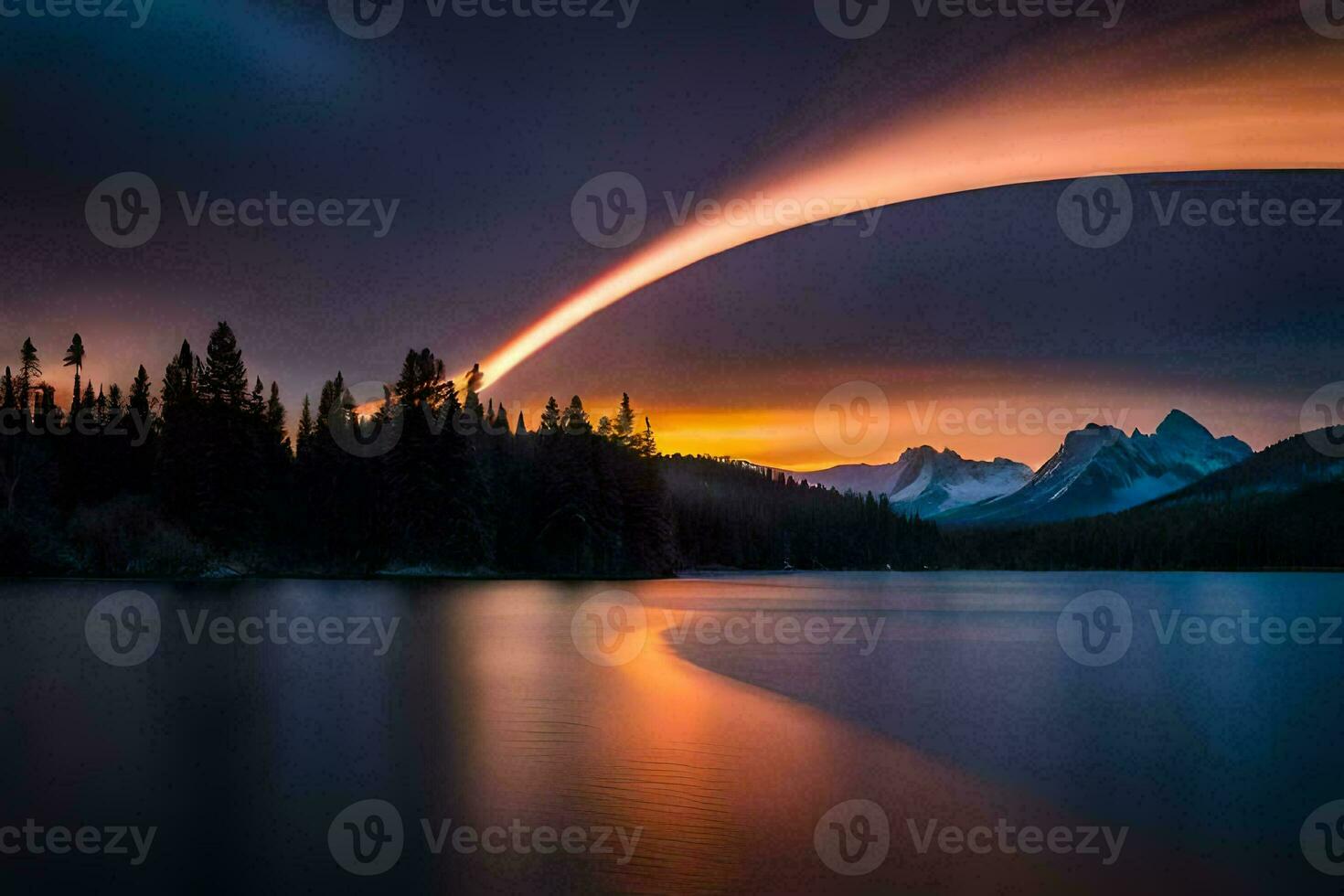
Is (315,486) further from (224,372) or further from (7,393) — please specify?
(7,393)

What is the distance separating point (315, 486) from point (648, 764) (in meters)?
110

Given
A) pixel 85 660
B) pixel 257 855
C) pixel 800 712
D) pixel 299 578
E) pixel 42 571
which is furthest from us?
pixel 299 578

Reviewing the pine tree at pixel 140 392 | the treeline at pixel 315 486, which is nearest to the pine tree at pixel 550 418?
the treeline at pixel 315 486

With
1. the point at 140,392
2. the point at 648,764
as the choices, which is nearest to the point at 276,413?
the point at 140,392

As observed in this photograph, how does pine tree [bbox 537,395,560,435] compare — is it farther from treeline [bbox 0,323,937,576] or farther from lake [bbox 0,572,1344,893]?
lake [bbox 0,572,1344,893]

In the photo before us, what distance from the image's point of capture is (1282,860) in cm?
1630

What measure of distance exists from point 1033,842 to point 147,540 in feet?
337

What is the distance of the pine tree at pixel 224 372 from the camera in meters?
117

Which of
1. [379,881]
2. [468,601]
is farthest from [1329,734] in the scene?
[468,601]

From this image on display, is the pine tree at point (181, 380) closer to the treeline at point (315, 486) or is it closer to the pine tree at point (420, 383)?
the treeline at point (315, 486)

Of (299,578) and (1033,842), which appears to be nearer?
(1033,842)

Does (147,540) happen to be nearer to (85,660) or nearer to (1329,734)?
(85,660)

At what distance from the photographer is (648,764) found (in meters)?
22.2

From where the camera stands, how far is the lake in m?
15.1
